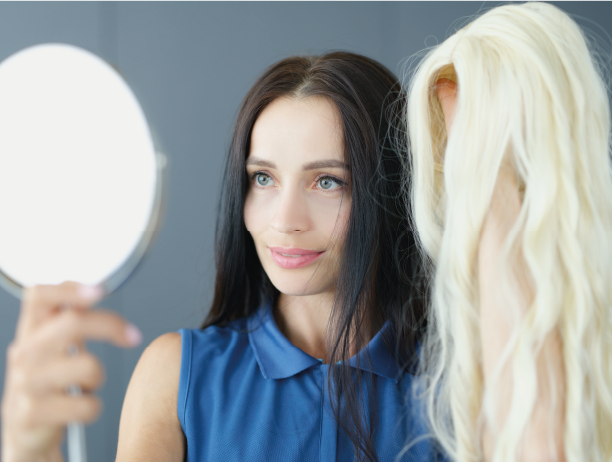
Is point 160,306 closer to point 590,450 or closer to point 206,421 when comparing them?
point 206,421

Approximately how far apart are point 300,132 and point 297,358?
49 centimetres

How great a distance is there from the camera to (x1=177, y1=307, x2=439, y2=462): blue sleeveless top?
3.36ft

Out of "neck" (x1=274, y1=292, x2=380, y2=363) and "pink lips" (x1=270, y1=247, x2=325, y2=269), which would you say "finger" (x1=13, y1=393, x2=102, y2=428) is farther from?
"neck" (x1=274, y1=292, x2=380, y2=363)

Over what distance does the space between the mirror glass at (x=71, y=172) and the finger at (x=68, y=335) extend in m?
0.06

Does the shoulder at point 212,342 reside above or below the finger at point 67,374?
below

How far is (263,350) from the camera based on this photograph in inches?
46.1

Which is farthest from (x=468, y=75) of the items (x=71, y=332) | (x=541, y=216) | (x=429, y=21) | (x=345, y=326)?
(x=429, y=21)

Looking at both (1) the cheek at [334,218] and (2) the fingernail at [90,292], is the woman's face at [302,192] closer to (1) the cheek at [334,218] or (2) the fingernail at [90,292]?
(1) the cheek at [334,218]

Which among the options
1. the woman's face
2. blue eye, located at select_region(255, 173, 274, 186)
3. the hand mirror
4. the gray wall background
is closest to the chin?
the woman's face

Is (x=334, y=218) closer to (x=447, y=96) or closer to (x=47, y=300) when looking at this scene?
(x=447, y=96)

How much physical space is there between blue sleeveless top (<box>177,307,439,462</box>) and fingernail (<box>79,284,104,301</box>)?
576mm

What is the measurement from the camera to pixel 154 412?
1054 mm

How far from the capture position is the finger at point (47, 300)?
1.82 feet

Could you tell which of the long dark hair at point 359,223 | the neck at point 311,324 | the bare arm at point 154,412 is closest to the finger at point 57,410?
the bare arm at point 154,412
